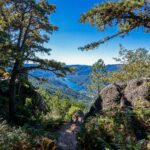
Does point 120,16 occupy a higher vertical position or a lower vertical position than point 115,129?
higher

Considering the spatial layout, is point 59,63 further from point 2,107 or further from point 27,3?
point 2,107

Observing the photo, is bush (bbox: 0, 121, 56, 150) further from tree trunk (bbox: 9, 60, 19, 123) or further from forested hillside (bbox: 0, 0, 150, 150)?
tree trunk (bbox: 9, 60, 19, 123)

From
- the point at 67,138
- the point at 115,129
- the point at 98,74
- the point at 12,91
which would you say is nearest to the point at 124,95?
the point at 67,138

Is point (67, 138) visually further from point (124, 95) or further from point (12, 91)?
point (12, 91)

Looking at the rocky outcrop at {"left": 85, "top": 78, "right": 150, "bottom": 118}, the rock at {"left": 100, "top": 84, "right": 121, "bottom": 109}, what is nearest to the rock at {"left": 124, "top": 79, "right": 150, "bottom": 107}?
the rocky outcrop at {"left": 85, "top": 78, "right": 150, "bottom": 118}

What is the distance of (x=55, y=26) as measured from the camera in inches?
957

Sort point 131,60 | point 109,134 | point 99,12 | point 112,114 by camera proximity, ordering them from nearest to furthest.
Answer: point 99,12 → point 109,134 → point 112,114 → point 131,60

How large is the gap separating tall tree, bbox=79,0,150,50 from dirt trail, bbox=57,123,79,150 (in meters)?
6.75

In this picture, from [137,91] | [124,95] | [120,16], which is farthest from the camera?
[124,95]

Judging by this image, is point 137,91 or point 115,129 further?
point 137,91

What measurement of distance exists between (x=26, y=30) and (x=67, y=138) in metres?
9.53

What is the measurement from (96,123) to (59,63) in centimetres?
888

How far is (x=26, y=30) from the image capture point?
2509 centimetres

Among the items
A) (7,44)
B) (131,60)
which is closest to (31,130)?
(7,44)
